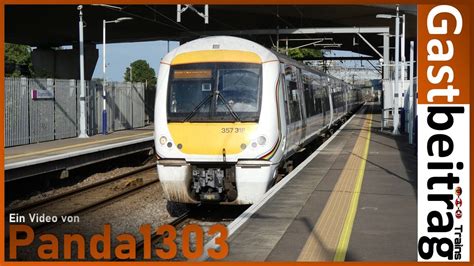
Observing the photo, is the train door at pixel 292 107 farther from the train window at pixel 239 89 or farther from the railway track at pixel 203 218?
the railway track at pixel 203 218

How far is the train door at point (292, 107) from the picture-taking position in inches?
421

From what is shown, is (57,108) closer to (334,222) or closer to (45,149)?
(45,149)

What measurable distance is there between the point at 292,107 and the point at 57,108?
41.3ft

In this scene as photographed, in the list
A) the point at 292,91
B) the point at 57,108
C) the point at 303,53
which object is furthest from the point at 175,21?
the point at 303,53

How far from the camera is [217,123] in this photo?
9133 mm

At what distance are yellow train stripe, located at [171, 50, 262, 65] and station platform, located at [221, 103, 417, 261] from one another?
2.15 meters

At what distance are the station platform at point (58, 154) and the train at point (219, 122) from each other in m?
4.86

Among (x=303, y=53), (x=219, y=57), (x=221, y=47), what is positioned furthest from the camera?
(x=303, y=53)

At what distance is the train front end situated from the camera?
9023mm

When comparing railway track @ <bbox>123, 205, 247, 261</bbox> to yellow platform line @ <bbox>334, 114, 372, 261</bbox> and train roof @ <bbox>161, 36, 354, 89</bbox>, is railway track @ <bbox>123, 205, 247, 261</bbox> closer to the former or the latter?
yellow platform line @ <bbox>334, 114, 372, 261</bbox>

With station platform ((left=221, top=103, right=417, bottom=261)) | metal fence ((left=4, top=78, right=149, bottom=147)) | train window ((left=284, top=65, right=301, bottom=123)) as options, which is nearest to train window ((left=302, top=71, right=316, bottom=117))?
train window ((left=284, top=65, right=301, bottom=123))

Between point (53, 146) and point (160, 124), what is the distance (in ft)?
32.0

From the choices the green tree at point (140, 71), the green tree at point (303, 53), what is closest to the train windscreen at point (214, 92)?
the green tree at point (303, 53)

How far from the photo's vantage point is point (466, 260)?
5.96m
